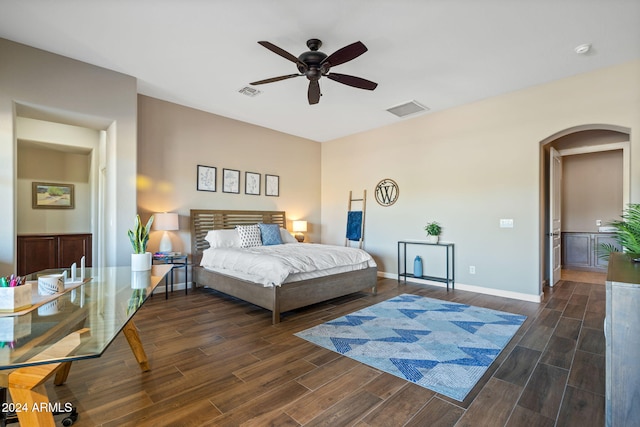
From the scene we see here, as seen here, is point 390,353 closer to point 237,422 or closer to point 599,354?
point 237,422

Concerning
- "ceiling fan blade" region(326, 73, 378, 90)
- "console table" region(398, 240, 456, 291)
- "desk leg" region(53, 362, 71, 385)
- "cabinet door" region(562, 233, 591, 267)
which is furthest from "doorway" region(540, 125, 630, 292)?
"desk leg" region(53, 362, 71, 385)

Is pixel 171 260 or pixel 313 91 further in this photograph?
pixel 171 260

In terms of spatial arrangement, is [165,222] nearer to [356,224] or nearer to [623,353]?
[356,224]

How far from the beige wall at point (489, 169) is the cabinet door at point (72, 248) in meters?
5.56

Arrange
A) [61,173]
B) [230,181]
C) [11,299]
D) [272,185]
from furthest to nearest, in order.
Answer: [272,185]
[61,173]
[230,181]
[11,299]

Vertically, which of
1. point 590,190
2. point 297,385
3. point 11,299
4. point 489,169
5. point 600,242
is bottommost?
point 297,385

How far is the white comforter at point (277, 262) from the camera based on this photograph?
11.6ft

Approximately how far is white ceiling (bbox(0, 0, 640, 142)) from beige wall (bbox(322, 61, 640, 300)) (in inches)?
12.5

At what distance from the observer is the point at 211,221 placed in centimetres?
544

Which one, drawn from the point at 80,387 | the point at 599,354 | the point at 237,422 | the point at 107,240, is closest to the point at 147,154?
the point at 107,240

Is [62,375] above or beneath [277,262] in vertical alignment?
beneath

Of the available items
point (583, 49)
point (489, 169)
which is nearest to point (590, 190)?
point (489, 169)

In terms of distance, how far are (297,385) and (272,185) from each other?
4.72 m

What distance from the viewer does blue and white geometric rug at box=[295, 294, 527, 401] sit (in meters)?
2.37
